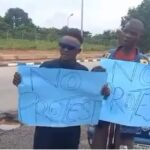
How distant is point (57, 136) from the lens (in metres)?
4.39

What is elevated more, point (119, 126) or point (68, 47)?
point (68, 47)

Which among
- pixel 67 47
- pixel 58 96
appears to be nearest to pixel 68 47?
pixel 67 47

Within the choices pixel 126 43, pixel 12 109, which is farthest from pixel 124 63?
pixel 12 109

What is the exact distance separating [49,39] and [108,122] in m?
57.3

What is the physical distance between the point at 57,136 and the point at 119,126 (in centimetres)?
78

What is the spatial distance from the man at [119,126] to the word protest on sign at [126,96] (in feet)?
0.28

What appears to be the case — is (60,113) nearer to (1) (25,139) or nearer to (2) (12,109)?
(1) (25,139)

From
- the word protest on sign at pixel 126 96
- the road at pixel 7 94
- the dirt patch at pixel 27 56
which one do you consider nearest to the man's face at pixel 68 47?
the word protest on sign at pixel 126 96

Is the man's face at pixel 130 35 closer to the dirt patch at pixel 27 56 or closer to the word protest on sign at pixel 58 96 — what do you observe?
the word protest on sign at pixel 58 96

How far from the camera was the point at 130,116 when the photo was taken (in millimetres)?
4836

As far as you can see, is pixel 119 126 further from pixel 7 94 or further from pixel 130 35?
pixel 7 94

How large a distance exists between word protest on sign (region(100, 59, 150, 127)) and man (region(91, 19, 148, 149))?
0.09 m

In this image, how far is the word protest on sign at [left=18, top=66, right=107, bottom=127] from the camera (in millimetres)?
4465

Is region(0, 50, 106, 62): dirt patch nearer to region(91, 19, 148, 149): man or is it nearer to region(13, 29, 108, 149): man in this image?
region(91, 19, 148, 149): man
